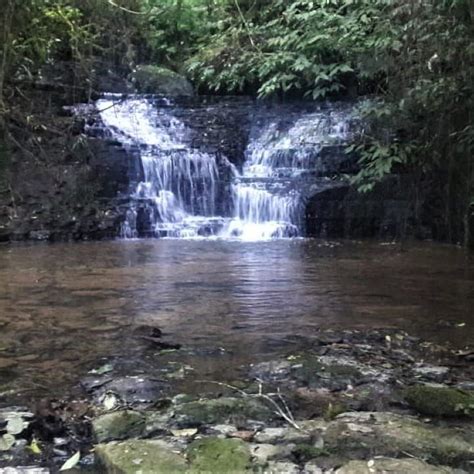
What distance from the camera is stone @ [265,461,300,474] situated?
8.86 feet

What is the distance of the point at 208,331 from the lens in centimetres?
502

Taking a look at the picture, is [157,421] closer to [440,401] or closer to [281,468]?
[281,468]

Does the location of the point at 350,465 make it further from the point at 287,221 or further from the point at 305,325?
the point at 287,221

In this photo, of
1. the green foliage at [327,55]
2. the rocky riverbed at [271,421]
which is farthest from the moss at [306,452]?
the green foliage at [327,55]

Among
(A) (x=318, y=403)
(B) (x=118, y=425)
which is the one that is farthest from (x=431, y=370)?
(B) (x=118, y=425)

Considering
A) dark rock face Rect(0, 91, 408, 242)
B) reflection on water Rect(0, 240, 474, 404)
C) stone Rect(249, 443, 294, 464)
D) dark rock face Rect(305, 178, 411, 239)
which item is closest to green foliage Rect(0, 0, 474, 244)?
dark rock face Rect(305, 178, 411, 239)

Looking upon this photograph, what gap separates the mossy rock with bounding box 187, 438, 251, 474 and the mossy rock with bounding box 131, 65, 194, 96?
12.7 m

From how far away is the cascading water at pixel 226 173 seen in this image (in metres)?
11.9

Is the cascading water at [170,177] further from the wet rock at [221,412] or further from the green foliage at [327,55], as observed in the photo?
the wet rock at [221,412]

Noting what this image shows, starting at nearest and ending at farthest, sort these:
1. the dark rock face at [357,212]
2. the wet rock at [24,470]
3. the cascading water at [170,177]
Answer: the wet rock at [24,470], the dark rock face at [357,212], the cascading water at [170,177]

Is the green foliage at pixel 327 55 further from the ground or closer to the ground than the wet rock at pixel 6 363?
further from the ground

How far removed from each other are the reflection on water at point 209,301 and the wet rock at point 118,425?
608mm

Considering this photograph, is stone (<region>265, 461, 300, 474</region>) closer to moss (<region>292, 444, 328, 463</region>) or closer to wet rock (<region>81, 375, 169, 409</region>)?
moss (<region>292, 444, 328, 463</region>)

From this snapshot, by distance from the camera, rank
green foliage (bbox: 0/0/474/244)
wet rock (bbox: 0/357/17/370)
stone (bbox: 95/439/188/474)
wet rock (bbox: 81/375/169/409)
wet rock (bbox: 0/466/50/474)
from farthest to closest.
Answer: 1. green foliage (bbox: 0/0/474/244)
2. wet rock (bbox: 0/357/17/370)
3. wet rock (bbox: 81/375/169/409)
4. wet rock (bbox: 0/466/50/474)
5. stone (bbox: 95/439/188/474)
